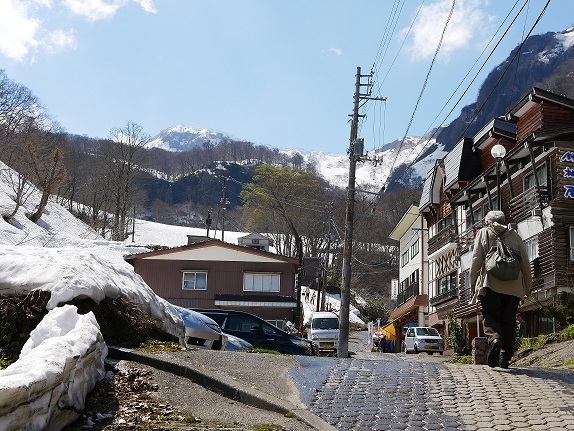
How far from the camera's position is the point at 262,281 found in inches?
1748

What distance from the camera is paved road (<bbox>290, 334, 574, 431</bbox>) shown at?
5.61 meters

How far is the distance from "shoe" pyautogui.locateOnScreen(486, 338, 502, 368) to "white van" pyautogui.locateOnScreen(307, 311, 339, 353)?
26.4 m

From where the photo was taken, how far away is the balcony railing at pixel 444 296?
40.8m

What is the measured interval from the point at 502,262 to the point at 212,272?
122 feet

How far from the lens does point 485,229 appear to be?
825 cm

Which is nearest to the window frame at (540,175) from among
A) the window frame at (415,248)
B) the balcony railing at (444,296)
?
the balcony railing at (444,296)

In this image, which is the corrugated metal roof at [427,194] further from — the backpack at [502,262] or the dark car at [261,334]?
the backpack at [502,262]

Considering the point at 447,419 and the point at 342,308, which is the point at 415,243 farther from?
the point at 447,419

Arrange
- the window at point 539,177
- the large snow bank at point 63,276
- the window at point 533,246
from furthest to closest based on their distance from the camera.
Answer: the window at point 533,246 → the window at point 539,177 → the large snow bank at point 63,276

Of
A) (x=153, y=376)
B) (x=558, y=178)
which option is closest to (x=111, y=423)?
(x=153, y=376)

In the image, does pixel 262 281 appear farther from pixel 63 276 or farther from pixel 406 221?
pixel 63 276

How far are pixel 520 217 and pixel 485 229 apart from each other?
23065mm

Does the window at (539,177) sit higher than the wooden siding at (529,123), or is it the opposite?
the wooden siding at (529,123)

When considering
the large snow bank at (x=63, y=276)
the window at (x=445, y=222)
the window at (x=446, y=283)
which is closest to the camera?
the large snow bank at (x=63, y=276)
